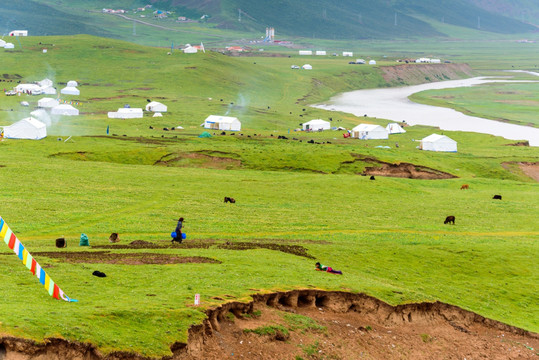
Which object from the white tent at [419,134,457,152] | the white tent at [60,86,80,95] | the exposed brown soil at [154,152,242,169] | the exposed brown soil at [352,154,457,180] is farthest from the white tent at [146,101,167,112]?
the exposed brown soil at [352,154,457,180]

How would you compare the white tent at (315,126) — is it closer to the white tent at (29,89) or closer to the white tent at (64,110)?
the white tent at (64,110)

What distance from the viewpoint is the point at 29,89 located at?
605 ft

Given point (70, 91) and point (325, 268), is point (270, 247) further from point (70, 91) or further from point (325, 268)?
point (70, 91)

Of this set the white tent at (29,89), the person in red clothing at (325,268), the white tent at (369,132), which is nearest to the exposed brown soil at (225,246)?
the person in red clothing at (325,268)

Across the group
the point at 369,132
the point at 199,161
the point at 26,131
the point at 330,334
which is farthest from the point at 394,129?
the point at 330,334

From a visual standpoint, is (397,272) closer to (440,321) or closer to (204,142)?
(440,321)

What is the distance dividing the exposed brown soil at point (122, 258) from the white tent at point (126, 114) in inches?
4390

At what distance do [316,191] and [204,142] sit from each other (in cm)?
3894

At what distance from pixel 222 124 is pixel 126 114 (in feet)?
73.8

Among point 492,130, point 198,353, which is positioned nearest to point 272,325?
point 198,353

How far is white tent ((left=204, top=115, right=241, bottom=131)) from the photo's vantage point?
14688 centimetres

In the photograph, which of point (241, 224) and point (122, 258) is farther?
point (241, 224)

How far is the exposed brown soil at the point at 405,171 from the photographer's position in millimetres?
104562

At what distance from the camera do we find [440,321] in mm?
41281
